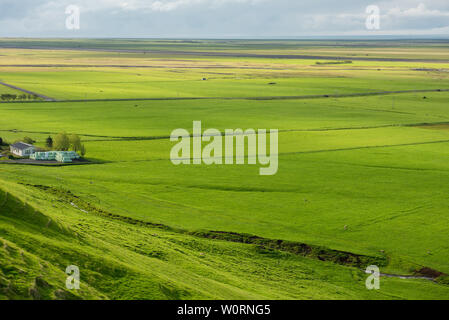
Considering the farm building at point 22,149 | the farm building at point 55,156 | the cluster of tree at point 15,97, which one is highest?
the cluster of tree at point 15,97

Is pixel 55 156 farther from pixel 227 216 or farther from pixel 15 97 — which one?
pixel 15 97

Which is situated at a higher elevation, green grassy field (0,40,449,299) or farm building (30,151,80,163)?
farm building (30,151,80,163)

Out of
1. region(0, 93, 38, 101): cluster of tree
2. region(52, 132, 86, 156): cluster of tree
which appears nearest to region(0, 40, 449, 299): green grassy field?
region(52, 132, 86, 156): cluster of tree

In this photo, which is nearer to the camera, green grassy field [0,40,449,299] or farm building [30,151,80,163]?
green grassy field [0,40,449,299]

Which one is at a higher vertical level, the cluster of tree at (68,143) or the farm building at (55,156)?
the cluster of tree at (68,143)

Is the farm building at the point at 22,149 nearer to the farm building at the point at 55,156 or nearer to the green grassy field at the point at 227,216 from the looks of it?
the farm building at the point at 55,156

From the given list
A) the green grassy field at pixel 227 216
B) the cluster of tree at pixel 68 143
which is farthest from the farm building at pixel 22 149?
the green grassy field at pixel 227 216

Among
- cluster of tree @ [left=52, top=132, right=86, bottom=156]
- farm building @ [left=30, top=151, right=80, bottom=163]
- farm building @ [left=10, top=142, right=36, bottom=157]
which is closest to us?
farm building @ [left=30, top=151, right=80, bottom=163]

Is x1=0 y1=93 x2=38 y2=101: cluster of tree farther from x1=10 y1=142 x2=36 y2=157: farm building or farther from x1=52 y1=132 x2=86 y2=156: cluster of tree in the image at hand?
x1=52 y1=132 x2=86 y2=156: cluster of tree
